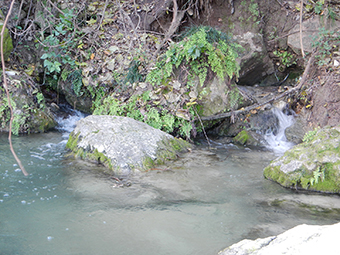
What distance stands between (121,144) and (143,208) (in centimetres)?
192

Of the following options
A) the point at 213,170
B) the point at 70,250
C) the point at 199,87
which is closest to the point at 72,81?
the point at 199,87

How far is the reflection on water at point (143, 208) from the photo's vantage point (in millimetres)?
3334

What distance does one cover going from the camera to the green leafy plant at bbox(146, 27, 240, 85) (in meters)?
7.43

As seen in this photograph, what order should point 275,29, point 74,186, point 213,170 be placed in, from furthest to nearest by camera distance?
1. point 275,29
2. point 213,170
3. point 74,186

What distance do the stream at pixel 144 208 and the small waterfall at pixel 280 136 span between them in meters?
1.97

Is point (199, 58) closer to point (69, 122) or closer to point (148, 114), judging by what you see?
point (148, 114)

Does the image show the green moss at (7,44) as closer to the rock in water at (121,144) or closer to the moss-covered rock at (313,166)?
the rock in water at (121,144)

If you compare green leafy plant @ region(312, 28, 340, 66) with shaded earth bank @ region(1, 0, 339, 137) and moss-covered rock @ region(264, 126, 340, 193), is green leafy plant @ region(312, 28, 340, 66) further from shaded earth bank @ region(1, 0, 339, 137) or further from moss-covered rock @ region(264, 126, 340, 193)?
moss-covered rock @ region(264, 126, 340, 193)

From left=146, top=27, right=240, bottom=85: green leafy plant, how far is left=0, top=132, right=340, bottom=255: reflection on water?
109 inches

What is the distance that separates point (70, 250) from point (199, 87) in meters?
5.53

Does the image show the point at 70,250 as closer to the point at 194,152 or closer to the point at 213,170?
the point at 213,170

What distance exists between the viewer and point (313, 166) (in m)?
4.96

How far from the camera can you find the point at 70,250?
314 centimetres

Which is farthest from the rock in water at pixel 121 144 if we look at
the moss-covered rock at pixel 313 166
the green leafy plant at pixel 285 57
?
the green leafy plant at pixel 285 57
